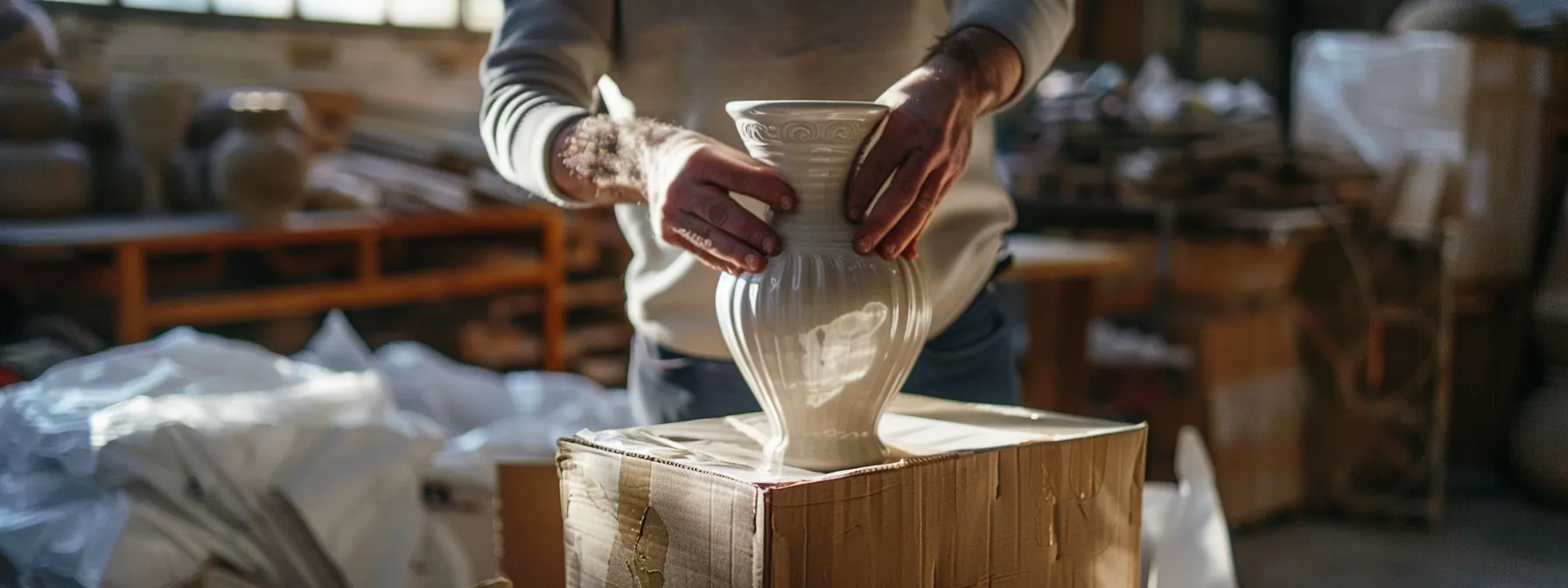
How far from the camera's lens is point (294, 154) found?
3459 mm

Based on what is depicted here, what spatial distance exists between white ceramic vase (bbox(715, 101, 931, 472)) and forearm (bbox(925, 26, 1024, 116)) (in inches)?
6.8

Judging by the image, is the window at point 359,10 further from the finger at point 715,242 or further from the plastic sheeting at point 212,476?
the finger at point 715,242

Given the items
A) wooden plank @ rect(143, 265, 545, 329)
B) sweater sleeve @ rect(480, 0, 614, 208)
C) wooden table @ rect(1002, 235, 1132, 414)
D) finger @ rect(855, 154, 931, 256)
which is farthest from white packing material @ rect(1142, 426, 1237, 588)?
wooden plank @ rect(143, 265, 545, 329)

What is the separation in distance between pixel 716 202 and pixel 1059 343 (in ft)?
8.92

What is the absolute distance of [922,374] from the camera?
1578 mm

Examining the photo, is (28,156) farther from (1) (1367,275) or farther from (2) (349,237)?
(1) (1367,275)

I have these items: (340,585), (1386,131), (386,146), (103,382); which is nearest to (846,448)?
(340,585)

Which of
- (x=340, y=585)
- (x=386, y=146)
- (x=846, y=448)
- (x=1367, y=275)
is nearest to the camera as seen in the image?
(x=846, y=448)

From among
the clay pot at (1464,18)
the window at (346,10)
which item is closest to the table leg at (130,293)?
the window at (346,10)

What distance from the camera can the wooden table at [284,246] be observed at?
3010 millimetres

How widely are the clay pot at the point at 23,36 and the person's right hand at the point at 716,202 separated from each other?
6.83ft

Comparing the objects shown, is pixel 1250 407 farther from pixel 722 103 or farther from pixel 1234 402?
pixel 722 103

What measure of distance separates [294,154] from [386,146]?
92 centimetres

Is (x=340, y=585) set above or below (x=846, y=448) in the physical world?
below
